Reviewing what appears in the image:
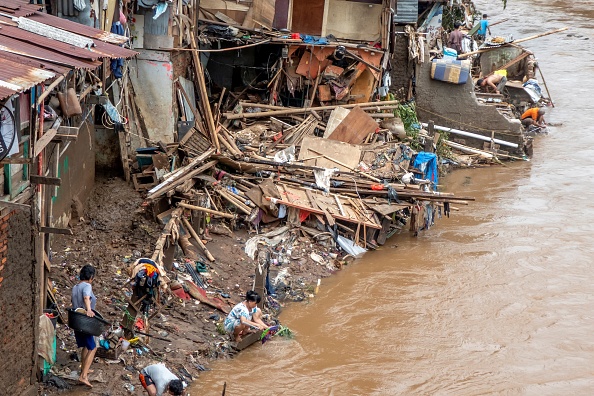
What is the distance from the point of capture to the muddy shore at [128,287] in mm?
9328

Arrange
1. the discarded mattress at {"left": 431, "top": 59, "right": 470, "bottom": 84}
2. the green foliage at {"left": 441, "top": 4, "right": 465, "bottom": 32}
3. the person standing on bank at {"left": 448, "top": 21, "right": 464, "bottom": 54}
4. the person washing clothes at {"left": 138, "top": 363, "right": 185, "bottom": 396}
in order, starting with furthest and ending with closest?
the green foliage at {"left": 441, "top": 4, "right": 465, "bottom": 32} < the person standing on bank at {"left": 448, "top": 21, "right": 464, "bottom": 54} < the discarded mattress at {"left": 431, "top": 59, "right": 470, "bottom": 84} < the person washing clothes at {"left": 138, "top": 363, "right": 185, "bottom": 396}

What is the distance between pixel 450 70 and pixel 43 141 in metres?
13.5

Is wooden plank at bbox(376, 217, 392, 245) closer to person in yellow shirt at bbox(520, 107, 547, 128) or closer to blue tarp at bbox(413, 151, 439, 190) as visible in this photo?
blue tarp at bbox(413, 151, 439, 190)

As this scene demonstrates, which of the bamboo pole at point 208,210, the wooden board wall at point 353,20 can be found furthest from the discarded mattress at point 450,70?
the bamboo pole at point 208,210

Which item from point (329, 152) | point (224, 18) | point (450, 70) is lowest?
point (329, 152)

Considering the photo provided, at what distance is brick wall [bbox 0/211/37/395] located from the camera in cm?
766

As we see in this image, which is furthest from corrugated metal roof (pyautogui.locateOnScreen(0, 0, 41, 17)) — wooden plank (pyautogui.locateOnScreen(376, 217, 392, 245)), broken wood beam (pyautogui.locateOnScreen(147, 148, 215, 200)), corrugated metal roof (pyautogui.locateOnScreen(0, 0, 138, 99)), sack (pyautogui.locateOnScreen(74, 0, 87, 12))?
wooden plank (pyautogui.locateOnScreen(376, 217, 392, 245))

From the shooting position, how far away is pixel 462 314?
12.7 metres

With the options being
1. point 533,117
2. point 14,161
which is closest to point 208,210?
point 14,161

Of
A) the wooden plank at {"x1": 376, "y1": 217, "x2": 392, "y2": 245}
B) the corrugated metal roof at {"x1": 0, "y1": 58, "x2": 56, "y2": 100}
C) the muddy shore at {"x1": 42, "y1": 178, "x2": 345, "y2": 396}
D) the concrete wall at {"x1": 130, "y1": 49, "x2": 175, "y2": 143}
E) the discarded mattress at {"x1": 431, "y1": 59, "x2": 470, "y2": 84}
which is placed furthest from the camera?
the discarded mattress at {"x1": 431, "y1": 59, "x2": 470, "y2": 84}

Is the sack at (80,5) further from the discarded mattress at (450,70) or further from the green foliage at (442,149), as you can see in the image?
the discarded mattress at (450,70)

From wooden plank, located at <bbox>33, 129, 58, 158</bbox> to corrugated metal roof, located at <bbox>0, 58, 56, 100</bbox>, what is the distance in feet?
3.16

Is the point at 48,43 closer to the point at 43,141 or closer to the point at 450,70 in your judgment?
the point at 43,141

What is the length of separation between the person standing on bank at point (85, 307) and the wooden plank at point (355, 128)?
8455 millimetres
